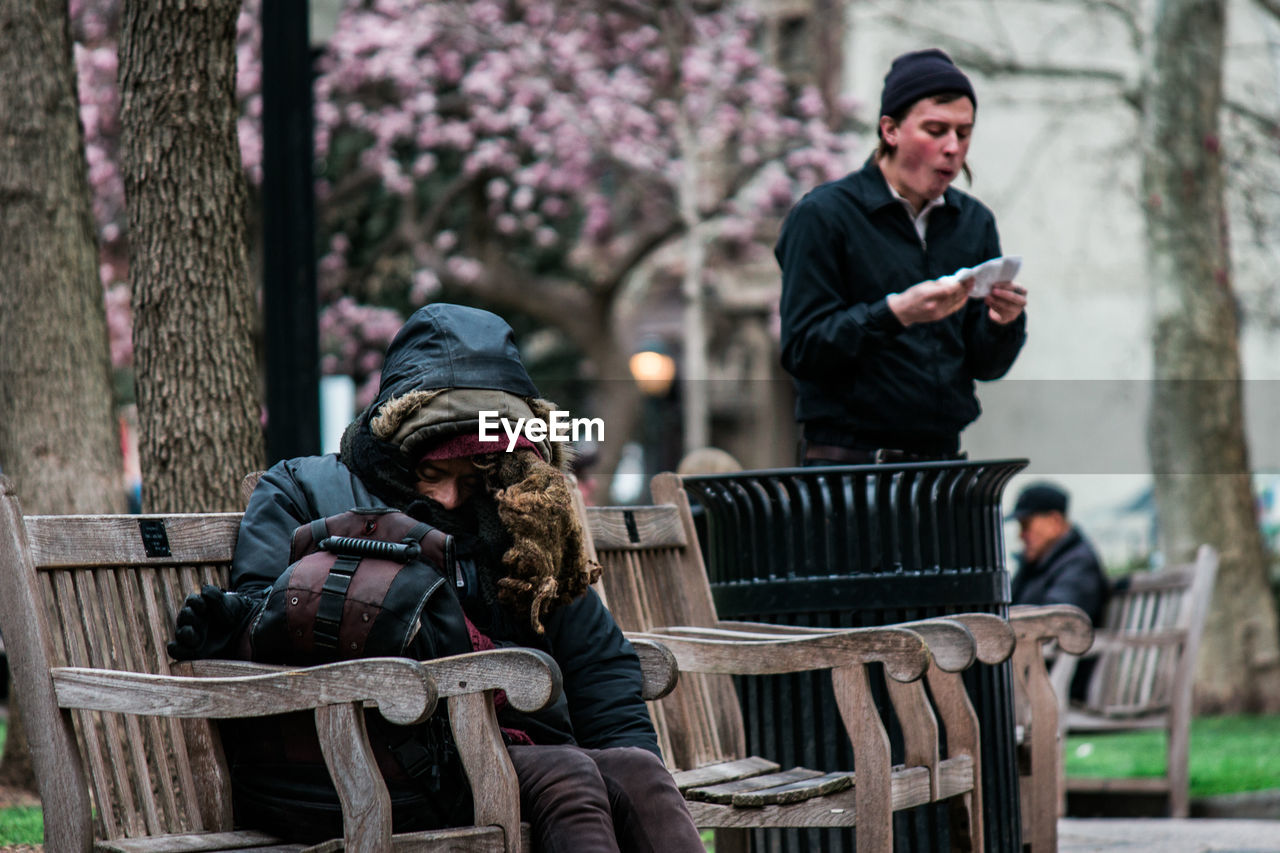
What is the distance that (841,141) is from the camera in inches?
955

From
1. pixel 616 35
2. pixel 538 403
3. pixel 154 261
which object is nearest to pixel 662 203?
pixel 616 35

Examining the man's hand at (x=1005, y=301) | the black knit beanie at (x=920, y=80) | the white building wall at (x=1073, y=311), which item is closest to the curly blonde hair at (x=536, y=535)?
the man's hand at (x=1005, y=301)

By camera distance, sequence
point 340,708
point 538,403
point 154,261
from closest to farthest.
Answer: point 340,708 → point 538,403 → point 154,261

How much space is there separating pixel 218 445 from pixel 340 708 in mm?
2377

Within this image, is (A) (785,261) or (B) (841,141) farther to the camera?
(B) (841,141)

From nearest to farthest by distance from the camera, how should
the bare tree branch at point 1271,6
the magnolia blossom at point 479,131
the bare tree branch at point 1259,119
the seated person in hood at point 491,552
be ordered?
the seated person in hood at point 491,552
the bare tree branch at point 1271,6
the bare tree branch at point 1259,119
the magnolia blossom at point 479,131

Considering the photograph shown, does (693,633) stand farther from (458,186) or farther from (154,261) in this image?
(458,186)

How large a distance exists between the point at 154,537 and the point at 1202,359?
9801mm

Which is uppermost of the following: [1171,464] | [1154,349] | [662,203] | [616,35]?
[616,35]

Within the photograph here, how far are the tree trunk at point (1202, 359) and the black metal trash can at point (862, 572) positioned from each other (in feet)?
26.8

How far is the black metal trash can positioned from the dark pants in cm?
97

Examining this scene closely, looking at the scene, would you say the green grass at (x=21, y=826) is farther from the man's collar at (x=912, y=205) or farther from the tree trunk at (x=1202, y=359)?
the tree trunk at (x=1202, y=359)

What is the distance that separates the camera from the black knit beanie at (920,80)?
450 centimetres

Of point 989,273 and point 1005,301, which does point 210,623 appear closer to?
point 989,273
